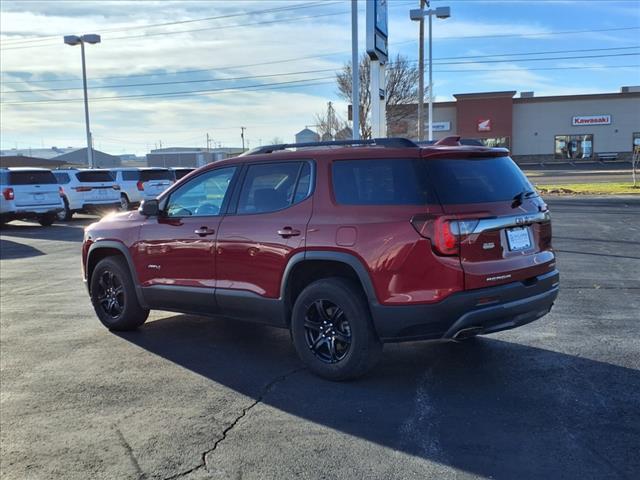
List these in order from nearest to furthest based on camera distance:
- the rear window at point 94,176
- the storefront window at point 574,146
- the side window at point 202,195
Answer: the side window at point 202,195
the rear window at point 94,176
the storefront window at point 574,146

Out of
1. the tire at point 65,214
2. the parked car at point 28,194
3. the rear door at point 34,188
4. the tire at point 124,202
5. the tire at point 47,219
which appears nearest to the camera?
the parked car at point 28,194

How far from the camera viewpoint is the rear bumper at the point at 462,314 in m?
4.25

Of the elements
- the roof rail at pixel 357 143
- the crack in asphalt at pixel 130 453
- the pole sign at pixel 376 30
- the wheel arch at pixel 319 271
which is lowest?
the crack in asphalt at pixel 130 453

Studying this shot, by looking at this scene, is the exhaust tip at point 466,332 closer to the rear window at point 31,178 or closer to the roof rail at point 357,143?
the roof rail at point 357,143

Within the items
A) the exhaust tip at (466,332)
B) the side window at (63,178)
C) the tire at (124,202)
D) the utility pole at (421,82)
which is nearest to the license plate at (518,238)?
the exhaust tip at (466,332)

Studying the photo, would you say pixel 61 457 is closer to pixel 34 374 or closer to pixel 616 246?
pixel 34 374

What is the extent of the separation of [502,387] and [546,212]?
59.3 inches

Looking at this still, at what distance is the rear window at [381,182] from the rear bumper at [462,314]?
758 mm

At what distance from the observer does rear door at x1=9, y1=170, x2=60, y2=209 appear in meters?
18.0

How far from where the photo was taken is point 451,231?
4211 mm

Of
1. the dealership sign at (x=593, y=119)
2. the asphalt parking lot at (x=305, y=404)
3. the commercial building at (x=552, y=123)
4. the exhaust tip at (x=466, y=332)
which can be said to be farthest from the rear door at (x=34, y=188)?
the dealership sign at (x=593, y=119)

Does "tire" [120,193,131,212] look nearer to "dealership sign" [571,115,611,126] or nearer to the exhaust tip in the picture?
the exhaust tip

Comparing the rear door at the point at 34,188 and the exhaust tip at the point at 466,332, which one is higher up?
the rear door at the point at 34,188

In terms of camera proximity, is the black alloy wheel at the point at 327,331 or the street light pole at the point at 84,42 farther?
the street light pole at the point at 84,42
